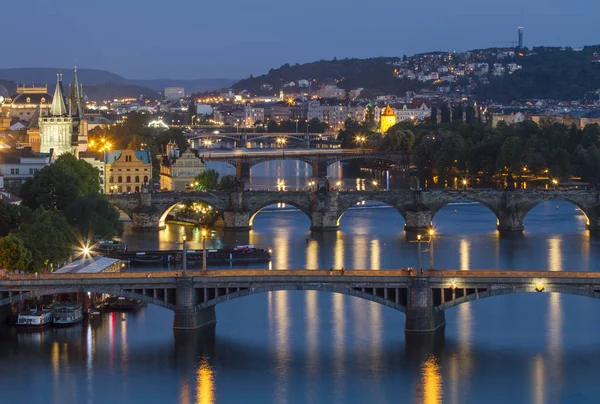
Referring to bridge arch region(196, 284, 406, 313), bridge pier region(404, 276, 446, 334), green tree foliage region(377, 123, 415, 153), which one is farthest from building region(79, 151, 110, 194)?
bridge pier region(404, 276, 446, 334)

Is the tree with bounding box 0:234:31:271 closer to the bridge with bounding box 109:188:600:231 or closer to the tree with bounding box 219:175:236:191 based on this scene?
the bridge with bounding box 109:188:600:231

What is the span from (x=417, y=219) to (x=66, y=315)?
70.0 ft

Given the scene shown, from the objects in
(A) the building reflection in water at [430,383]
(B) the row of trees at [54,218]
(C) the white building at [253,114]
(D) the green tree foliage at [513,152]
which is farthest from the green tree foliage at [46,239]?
(C) the white building at [253,114]

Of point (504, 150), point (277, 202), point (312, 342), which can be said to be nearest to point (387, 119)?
point (504, 150)

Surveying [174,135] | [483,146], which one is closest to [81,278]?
[483,146]

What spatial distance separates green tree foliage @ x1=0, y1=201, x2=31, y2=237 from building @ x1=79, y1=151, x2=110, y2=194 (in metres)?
18.3

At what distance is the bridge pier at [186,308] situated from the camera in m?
30.8

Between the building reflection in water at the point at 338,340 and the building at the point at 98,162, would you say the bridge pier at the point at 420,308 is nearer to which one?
the building reflection in water at the point at 338,340

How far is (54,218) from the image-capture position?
126ft

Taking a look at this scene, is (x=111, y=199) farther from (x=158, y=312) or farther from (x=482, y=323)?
(x=482, y=323)

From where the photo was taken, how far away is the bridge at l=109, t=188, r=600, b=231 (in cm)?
5138

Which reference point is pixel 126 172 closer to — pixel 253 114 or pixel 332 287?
pixel 332 287

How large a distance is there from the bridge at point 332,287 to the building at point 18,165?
2040 cm

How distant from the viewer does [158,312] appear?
33750 mm
